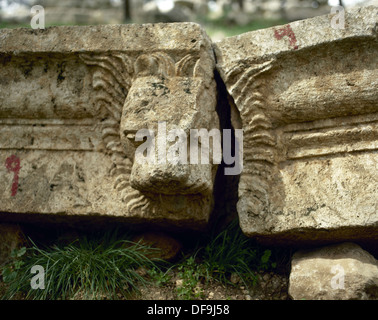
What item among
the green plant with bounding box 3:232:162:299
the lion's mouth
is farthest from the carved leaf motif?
the green plant with bounding box 3:232:162:299

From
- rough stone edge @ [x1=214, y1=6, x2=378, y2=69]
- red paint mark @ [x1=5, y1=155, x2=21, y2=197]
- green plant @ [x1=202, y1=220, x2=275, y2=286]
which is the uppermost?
rough stone edge @ [x1=214, y1=6, x2=378, y2=69]

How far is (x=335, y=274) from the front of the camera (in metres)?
A: 1.84

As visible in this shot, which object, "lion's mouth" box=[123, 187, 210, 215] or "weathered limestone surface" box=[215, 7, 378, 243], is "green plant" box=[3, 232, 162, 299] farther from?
"weathered limestone surface" box=[215, 7, 378, 243]

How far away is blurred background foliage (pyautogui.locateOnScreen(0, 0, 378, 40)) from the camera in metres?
7.38

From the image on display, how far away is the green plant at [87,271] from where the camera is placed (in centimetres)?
205

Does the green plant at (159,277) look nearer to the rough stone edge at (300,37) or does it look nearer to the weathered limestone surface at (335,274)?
the weathered limestone surface at (335,274)

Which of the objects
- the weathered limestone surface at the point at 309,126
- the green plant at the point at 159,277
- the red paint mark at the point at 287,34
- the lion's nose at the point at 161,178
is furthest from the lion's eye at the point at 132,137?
the red paint mark at the point at 287,34

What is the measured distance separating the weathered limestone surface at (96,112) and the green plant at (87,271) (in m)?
0.20

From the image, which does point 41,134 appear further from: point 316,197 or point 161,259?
point 316,197

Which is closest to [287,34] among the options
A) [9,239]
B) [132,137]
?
[132,137]

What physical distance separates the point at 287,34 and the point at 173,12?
5.20 meters

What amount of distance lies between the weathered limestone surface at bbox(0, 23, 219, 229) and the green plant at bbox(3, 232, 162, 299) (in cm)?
20

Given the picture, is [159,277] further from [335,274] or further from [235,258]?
[335,274]

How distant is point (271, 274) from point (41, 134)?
5.06 ft
